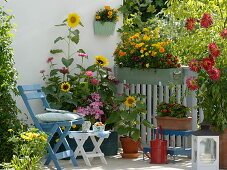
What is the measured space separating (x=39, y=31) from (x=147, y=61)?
4.42 feet

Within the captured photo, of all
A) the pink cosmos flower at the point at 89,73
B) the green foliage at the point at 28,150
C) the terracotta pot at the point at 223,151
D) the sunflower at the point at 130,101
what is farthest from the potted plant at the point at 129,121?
the green foliage at the point at 28,150

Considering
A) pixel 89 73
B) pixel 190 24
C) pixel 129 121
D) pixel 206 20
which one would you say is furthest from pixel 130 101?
pixel 206 20

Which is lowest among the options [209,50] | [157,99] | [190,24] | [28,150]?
[28,150]

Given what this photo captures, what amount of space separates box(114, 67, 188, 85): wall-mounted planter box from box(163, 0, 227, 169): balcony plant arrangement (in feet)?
0.92

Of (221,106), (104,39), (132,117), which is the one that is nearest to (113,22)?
(104,39)

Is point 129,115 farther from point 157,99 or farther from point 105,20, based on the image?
point 105,20

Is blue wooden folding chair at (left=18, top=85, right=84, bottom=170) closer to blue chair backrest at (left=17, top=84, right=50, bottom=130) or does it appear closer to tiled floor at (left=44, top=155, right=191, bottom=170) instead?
blue chair backrest at (left=17, top=84, right=50, bottom=130)

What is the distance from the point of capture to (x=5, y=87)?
6758 millimetres

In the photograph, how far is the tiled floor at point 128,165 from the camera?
713 cm

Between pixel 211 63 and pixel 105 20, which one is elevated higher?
pixel 105 20

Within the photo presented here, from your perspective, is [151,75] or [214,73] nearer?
[214,73]

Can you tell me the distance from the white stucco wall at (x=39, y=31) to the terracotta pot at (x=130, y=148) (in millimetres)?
1142

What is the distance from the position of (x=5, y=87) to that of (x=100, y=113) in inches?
58.9

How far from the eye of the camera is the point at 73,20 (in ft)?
26.2
